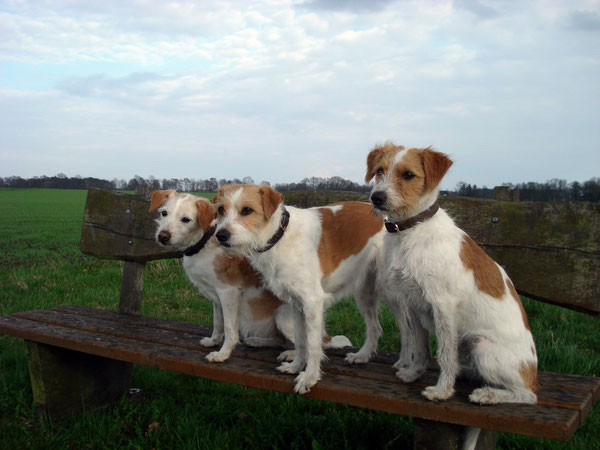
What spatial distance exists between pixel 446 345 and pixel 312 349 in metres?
0.83

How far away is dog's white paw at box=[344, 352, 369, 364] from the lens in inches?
134

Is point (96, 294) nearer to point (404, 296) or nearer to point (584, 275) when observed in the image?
point (404, 296)

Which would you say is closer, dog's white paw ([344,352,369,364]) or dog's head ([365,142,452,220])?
dog's head ([365,142,452,220])

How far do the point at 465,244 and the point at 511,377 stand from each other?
745mm

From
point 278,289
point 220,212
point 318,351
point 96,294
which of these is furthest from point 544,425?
point 96,294

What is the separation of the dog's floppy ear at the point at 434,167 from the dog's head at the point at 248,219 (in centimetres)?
104

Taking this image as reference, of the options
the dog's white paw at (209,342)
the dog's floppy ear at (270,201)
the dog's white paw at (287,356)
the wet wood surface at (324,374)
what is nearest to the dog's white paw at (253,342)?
the wet wood surface at (324,374)

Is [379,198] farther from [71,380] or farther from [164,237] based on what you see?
[71,380]

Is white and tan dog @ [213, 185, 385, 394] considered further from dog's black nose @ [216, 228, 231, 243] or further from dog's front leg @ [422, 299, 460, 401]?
dog's front leg @ [422, 299, 460, 401]

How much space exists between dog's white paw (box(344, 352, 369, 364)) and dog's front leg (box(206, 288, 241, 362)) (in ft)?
2.73

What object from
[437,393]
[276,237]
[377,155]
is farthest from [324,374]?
[377,155]

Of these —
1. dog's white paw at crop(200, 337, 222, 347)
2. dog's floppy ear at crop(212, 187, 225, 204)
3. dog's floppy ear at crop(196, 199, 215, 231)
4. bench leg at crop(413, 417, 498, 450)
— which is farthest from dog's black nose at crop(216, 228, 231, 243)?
bench leg at crop(413, 417, 498, 450)

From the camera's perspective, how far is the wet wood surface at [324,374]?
2402mm

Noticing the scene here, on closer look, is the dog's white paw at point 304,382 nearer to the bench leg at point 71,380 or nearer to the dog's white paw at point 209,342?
the dog's white paw at point 209,342
